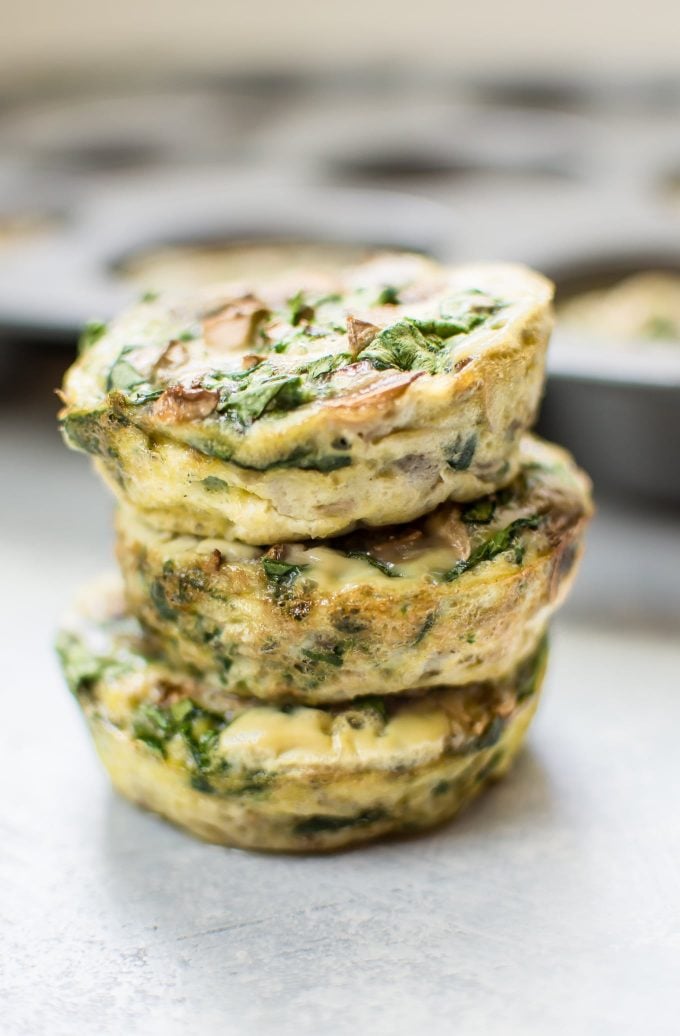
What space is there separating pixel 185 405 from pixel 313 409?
0.19m

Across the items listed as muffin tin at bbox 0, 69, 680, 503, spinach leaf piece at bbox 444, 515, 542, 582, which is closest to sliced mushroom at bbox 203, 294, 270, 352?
spinach leaf piece at bbox 444, 515, 542, 582

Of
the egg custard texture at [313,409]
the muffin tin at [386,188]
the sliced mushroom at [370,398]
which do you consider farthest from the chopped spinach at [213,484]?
the muffin tin at [386,188]

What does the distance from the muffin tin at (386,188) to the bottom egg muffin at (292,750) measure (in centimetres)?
116

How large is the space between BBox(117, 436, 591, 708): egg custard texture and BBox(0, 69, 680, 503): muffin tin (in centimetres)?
Result: 113

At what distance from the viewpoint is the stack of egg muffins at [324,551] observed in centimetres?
183

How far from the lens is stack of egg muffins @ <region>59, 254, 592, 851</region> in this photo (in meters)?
1.83

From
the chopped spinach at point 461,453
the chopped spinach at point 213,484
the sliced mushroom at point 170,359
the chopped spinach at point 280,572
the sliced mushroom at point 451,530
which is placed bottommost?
the chopped spinach at point 280,572

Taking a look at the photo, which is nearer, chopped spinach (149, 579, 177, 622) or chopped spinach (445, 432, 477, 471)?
chopped spinach (445, 432, 477, 471)

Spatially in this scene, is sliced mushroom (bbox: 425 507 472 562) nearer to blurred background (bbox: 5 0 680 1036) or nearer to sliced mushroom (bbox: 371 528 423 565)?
sliced mushroom (bbox: 371 528 423 565)

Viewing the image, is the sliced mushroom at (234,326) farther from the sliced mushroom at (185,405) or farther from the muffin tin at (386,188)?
the muffin tin at (386,188)

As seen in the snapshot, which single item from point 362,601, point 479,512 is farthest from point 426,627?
point 479,512

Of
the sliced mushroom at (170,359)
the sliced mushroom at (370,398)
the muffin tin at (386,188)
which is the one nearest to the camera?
the sliced mushroom at (370,398)

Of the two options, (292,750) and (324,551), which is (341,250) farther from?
(292,750)

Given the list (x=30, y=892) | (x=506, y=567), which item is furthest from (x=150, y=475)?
(x=30, y=892)
